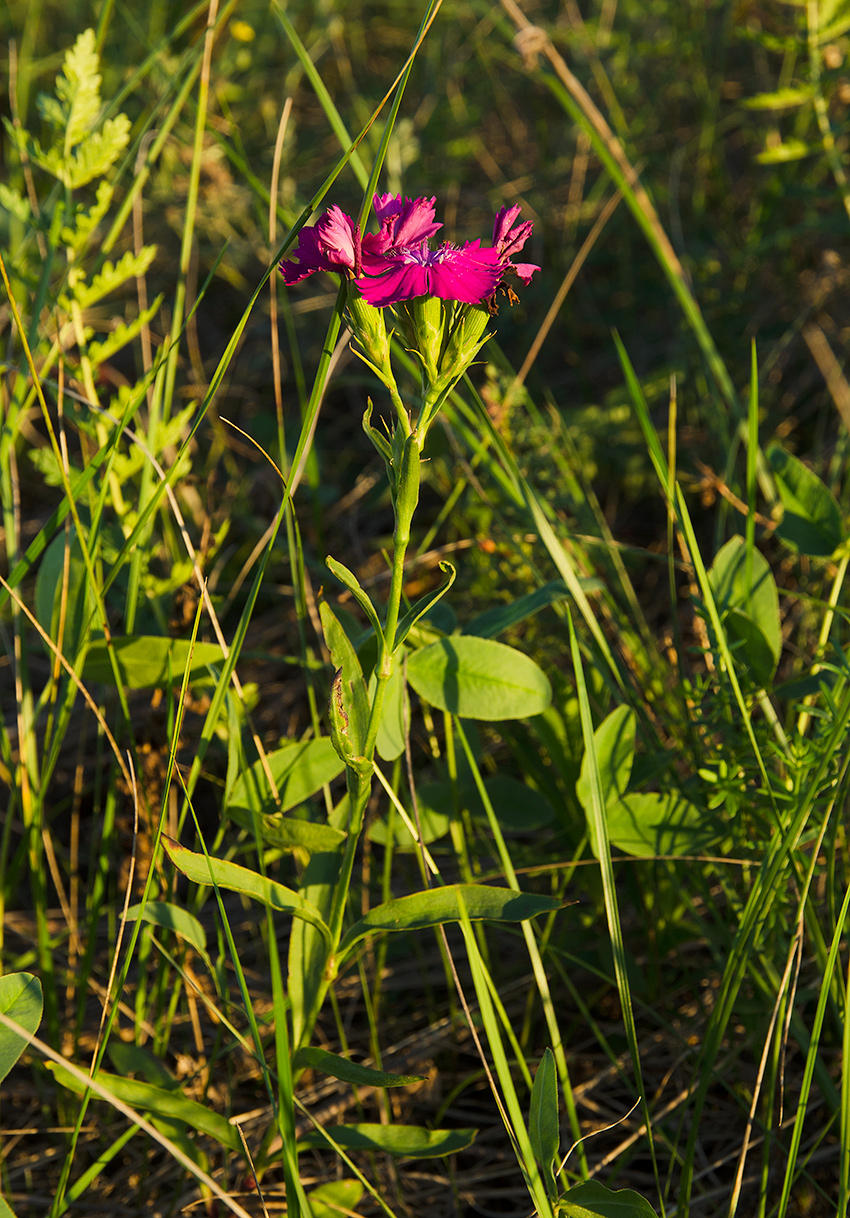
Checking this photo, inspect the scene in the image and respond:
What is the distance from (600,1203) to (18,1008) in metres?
0.59

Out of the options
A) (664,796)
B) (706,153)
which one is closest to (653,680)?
(664,796)

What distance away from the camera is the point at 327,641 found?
95 centimetres

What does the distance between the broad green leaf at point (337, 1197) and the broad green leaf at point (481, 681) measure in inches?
22.0

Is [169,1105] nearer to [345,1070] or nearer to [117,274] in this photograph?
[345,1070]

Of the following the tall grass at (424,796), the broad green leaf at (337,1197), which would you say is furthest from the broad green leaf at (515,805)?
the broad green leaf at (337,1197)

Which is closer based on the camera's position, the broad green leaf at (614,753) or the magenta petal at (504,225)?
the magenta petal at (504,225)

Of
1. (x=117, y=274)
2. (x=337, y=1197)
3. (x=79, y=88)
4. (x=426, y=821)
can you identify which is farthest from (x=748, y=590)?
(x=79, y=88)

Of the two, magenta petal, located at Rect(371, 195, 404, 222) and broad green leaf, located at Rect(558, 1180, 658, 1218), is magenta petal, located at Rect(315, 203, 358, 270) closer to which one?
magenta petal, located at Rect(371, 195, 404, 222)

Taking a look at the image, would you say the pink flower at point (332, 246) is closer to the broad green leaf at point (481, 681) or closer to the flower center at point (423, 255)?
the flower center at point (423, 255)

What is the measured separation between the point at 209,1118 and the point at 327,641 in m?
0.55

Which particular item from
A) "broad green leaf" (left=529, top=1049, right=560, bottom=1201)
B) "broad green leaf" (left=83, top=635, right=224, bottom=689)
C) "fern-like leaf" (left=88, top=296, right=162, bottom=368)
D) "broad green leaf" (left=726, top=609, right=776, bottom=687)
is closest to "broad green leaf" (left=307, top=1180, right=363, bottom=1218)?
"broad green leaf" (left=529, top=1049, right=560, bottom=1201)

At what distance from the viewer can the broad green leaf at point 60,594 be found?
1.29 meters

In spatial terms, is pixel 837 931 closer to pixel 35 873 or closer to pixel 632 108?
pixel 35 873

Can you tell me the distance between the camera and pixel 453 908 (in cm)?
93
